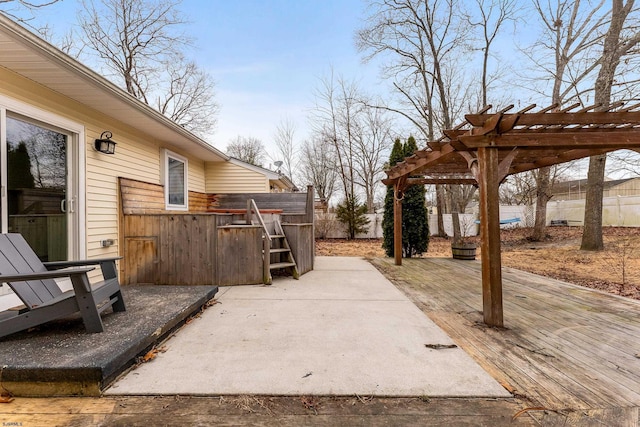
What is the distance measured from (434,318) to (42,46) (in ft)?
14.8

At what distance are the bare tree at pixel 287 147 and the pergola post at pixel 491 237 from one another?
702 inches

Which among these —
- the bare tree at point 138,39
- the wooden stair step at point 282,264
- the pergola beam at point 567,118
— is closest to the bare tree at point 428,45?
the bare tree at point 138,39

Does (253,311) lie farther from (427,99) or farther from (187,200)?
(427,99)

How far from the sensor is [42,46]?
2.70 meters

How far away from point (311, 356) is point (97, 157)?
3951mm

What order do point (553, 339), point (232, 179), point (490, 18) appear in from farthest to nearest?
point (490, 18), point (232, 179), point (553, 339)

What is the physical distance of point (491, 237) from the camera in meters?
3.14

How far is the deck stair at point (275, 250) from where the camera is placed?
4.97 m

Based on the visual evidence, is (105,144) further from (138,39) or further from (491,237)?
(138,39)

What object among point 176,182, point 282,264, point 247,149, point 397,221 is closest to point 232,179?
point 176,182

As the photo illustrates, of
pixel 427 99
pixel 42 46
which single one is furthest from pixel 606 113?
pixel 427 99

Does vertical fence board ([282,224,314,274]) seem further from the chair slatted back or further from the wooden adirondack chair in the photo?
the chair slatted back

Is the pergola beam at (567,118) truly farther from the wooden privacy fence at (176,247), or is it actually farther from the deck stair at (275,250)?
the wooden privacy fence at (176,247)

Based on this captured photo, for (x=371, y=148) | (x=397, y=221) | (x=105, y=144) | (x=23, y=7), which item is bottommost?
(x=397, y=221)
